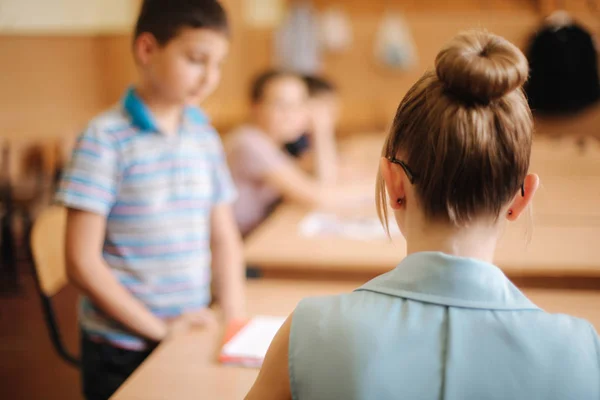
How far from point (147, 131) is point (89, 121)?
10cm

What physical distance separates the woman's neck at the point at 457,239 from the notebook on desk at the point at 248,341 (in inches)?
13.0

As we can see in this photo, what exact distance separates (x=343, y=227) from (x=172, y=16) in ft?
3.29

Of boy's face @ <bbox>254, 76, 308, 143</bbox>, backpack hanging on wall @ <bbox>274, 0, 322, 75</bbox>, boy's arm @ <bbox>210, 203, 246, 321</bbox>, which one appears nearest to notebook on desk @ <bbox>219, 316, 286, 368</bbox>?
boy's arm @ <bbox>210, 203, 246, 321</bbox>

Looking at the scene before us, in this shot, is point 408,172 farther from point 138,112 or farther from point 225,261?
point 225,261

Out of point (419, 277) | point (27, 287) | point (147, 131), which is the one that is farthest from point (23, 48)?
point (419, 277)

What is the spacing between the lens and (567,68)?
7.45ft

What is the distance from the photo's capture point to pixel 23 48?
0.91 meters

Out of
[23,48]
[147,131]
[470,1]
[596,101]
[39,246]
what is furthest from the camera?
[470,1]

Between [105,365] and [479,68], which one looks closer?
[479,68]

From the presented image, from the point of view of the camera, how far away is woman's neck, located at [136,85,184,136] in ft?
3.35

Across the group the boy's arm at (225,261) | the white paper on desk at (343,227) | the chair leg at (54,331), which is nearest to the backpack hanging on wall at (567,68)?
the white paper on desk at (343,227)

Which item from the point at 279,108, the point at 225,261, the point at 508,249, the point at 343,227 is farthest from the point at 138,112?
the point at 279,108

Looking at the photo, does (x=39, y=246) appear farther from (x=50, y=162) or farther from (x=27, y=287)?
(x=50, y=162)

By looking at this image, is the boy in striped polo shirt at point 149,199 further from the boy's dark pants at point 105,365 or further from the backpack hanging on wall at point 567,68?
the backpack hanging on wall at point 567,68
